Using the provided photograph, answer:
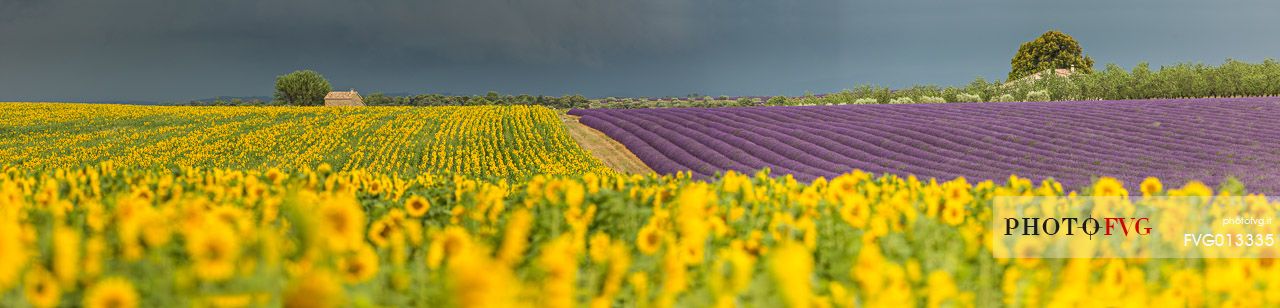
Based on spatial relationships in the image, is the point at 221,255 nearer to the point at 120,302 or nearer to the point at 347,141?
the point at 120,302

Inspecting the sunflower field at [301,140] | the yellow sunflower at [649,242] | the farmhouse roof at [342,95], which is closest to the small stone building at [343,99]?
the farmhouse roof at [342,95]

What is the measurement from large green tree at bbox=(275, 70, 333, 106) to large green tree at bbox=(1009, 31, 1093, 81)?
72.8 meters

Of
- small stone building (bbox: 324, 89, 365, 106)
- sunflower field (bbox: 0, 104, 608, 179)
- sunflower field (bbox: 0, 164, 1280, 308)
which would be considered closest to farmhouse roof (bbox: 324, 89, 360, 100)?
small stone building (bbox: 324, 89, 365, 106)

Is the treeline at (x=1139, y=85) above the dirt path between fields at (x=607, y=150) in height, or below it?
above

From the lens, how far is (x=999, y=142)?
2261cm

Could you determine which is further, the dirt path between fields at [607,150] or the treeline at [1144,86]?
the treeline at [1144,86]

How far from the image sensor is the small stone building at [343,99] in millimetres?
91988

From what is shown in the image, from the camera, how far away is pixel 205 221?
2.74 meters

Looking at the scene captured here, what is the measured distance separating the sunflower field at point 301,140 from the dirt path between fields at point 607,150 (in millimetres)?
743

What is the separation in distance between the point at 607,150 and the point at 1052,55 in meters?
64.8

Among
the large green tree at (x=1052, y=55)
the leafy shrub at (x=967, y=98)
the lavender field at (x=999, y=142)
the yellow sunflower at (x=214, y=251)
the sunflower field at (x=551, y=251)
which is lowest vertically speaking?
the lavender field at (x=999, y=142)

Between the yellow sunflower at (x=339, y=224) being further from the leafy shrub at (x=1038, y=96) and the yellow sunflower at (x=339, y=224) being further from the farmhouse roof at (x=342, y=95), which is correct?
the farmhouse roof at (x=342, y=95)

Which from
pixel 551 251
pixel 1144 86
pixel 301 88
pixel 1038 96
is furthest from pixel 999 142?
pixel 301 88

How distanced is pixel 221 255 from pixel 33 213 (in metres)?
3.35
